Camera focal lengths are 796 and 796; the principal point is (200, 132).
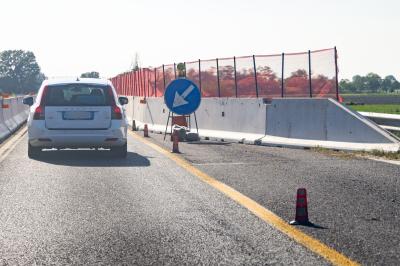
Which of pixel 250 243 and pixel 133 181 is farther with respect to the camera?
pixel 133 181

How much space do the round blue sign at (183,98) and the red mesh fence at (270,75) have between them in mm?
2628

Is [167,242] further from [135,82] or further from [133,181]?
[135,82]

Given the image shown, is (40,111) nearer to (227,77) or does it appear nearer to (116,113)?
(116,113)

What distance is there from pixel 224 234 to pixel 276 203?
1.95 metres

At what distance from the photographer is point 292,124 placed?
1819 cm

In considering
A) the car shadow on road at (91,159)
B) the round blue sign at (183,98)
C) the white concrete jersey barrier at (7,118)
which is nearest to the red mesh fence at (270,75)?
the round blue sign at (183,98)

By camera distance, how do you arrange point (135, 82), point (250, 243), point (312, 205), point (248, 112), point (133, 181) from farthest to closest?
point (135, 82), point (248, 112), point (133, 181), point (312, 205), point (250, 243)

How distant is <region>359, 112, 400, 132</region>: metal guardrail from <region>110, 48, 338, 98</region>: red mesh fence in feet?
6.17

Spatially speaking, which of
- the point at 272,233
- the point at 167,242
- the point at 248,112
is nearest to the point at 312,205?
the point at 272,233

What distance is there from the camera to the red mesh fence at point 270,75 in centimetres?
1942

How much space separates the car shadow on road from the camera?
45.9 ft

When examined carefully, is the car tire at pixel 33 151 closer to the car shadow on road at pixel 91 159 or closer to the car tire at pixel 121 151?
the car shadow on road at pixel 91 159

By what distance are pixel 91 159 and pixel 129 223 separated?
24.5 feet

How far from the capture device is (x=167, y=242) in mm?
6742
